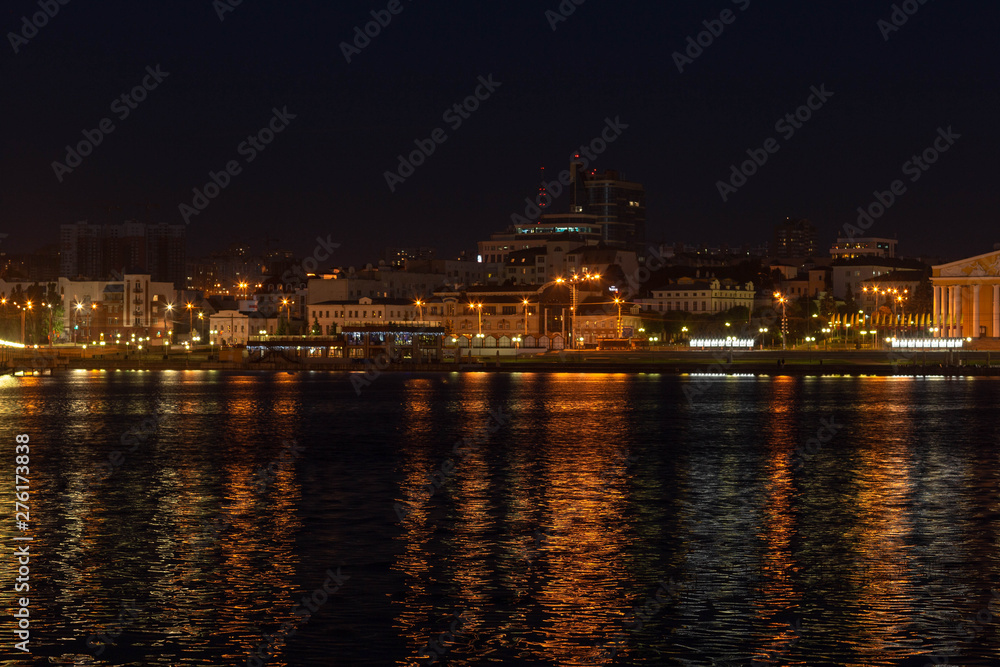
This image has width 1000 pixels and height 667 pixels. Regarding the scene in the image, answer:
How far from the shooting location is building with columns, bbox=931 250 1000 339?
14038cm

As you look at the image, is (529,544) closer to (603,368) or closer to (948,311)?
(603,368)

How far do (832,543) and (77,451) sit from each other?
103 feet

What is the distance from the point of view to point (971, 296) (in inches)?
5664

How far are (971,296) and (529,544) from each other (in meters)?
131

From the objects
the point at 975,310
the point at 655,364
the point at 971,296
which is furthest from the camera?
the point at 971,296

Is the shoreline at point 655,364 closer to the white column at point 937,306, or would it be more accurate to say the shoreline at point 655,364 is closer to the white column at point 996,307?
the white column at point 996,307

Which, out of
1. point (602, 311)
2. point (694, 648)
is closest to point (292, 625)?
point (694, 648)

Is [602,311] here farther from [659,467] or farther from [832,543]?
[832,543]

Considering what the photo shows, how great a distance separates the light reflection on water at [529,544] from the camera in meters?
17.2

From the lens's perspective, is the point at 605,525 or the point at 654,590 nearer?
the point at 654,590

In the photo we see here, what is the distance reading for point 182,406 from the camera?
75.3 meters

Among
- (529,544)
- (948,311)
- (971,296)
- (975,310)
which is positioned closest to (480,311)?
(948,311)

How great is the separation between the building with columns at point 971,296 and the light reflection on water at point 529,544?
300 ft

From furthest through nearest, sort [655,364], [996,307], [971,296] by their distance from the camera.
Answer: [971,296] < [996,307] < [655,364]
